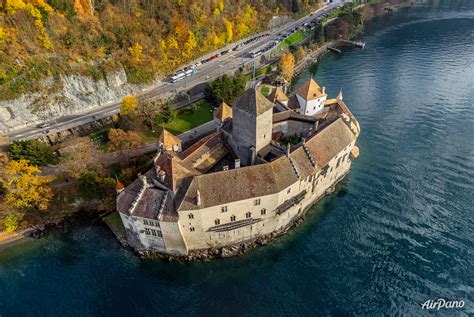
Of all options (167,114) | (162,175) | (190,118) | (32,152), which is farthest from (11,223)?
(190,118)

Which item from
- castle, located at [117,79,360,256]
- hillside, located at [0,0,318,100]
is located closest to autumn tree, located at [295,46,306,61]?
hillside, located at [0,0,318,100]

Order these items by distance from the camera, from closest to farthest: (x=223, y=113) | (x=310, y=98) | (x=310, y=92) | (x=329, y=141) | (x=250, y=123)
Result: 1. (x=250, y=123)
2. (x=329, y=141)
3. (x=223, y=113)
4. (x=310, y=98)
5. (x=310, y=92)

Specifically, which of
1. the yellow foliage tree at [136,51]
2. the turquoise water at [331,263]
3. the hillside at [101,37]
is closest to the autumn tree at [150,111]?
the hillside at [101,37]

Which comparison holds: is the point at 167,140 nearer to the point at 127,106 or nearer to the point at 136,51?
the point at 127,106

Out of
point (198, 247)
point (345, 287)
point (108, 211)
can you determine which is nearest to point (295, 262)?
point (345, 287)

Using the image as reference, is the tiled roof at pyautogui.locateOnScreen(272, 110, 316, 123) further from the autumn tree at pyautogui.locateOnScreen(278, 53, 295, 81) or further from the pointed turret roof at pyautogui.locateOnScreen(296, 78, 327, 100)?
the autumn tree at pyautogui.locateOnScreen(278, 53, 295, 81)

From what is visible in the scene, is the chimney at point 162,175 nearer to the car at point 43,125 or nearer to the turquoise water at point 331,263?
the turquoise water at point 331,263
